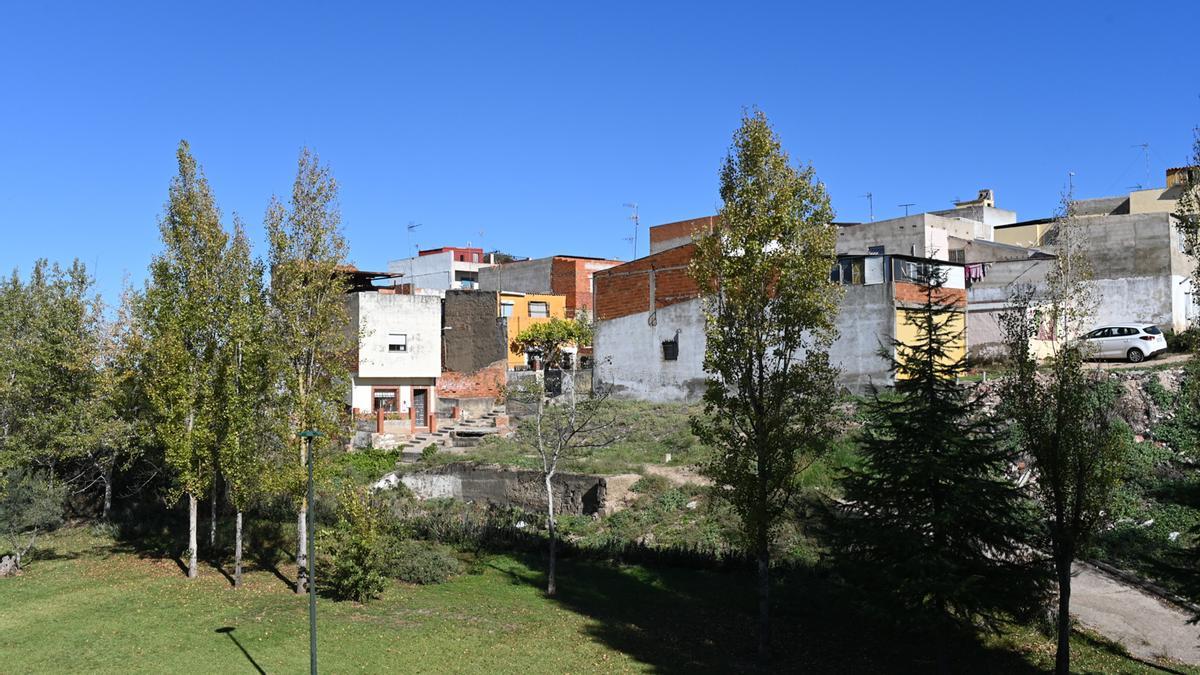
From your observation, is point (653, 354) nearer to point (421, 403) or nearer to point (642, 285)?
point (642, 285)

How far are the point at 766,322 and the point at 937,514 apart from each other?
5.21m

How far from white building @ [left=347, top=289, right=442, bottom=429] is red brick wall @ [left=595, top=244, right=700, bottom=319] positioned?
9473 millimetres

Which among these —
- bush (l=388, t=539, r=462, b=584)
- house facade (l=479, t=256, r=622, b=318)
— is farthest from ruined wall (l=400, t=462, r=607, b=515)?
house facade (l=479, t=256, r=622, b=318)

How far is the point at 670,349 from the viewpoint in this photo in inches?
1764

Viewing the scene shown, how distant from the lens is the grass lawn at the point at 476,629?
58.4 ft

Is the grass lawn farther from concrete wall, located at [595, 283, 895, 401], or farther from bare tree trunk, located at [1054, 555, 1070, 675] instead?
concrete wall, located at [595, 283, 895, 401]

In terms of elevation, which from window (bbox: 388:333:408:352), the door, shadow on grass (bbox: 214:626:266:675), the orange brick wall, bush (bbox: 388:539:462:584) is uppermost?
the orange brick wall

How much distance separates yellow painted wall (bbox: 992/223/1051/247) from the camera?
56750 millimetres

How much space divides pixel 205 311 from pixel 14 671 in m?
10.4

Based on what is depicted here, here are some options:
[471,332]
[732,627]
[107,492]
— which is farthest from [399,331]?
[732,627]

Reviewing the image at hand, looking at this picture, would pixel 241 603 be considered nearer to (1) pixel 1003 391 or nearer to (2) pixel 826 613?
(2) pixel 826 613

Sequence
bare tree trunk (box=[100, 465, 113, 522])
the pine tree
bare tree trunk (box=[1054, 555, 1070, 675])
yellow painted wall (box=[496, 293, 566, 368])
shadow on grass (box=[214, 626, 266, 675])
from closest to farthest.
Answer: the pine tree
bare tree trunk (box=[1054, 555, 1070, 675])
shadow on grass (box=[214, 626, 266, 675])
bare tree trunk (box=[100, 465, 113, 522])
yellow painted wall (box=[496, 293, 566, 368])

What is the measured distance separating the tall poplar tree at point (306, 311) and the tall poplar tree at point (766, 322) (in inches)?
428

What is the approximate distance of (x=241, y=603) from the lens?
2238 centimetres
